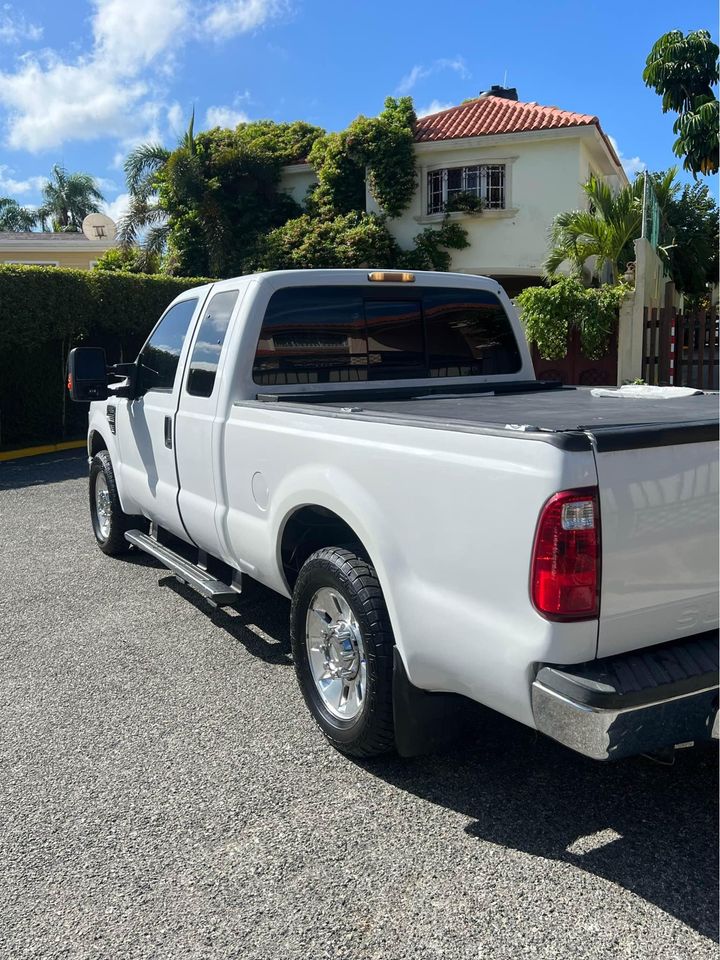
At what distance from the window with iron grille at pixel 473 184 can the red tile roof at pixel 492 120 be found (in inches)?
34.2


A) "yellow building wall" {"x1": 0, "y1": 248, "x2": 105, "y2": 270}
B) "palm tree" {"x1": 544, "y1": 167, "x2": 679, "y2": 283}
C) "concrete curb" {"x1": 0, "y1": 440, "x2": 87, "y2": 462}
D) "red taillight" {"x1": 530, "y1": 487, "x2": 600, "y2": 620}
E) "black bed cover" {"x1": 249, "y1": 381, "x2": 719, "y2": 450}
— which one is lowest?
"concrete curb" {"x1": 0, "y1": 440, "x2": 87, "y2": 462}

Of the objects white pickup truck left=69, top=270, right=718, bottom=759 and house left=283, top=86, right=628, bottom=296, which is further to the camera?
house left=283, top=86, right=628, bottom=296

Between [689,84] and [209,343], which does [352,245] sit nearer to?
[689,84]

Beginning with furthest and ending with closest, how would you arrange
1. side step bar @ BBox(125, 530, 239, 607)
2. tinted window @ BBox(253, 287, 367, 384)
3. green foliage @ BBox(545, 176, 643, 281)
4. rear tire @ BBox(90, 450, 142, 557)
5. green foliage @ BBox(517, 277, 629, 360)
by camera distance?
green foliage @ BBox(545, 176, 643, 281), green foliage @ BBox(517, 277, 629, 360), rear tire @ BBox(90, 450, 142, 557), tinted window @ BBox(253, 287, 367, 384), side step bar @ BBox(125, 530, 239, 607)

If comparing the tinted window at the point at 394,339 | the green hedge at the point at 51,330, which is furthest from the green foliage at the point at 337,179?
the tinted window at the point at 394,339

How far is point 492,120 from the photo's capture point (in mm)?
23453

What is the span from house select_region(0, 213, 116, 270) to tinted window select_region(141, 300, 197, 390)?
28487mm

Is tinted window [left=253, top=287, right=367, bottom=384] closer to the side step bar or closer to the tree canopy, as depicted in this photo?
the side step bar

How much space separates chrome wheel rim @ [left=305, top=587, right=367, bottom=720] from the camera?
3.39 m

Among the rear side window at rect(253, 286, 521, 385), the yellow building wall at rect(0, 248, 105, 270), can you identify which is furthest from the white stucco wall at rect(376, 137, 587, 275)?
the rear side window at rect(253, 286, 521, 385)

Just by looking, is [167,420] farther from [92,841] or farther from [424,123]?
[424,123]

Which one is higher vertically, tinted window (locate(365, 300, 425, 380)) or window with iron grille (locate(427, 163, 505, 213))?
window with iron grille (locate(427, 163, 505, 213))

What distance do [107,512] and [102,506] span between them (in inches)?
7.5

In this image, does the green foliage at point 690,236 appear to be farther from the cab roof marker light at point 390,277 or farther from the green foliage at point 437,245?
the cab roof marker light at point 390,277
